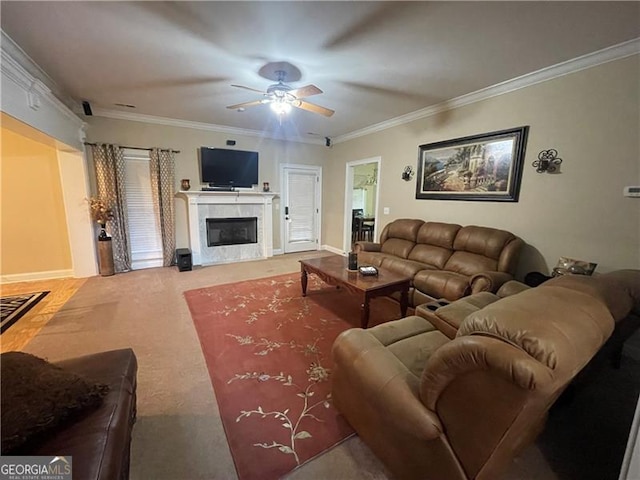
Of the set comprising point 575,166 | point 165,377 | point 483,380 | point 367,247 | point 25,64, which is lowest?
point 165,377

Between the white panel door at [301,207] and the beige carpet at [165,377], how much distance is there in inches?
94.4

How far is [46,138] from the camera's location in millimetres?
3146

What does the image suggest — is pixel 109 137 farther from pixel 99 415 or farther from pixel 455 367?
pixel 455 367

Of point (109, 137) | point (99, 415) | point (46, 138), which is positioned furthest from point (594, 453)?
point (109, 137)

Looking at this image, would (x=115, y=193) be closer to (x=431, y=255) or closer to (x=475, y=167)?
(x=431, y=255)

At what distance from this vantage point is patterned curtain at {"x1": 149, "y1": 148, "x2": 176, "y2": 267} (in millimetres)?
4684

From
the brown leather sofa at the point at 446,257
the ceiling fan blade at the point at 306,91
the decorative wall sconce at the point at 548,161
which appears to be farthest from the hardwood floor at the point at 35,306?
the decorative wall sconce at the point at 548,161

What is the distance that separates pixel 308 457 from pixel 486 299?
166 cm

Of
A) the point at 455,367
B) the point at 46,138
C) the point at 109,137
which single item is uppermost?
the point at 109,137

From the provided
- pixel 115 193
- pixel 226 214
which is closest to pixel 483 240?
pixel 226 214

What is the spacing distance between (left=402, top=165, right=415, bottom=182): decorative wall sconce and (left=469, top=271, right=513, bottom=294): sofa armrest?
7.47ft

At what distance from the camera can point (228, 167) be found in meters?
5.30

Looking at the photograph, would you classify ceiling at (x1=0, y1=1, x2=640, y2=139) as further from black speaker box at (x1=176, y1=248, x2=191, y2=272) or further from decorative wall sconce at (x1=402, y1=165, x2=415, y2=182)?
black speaker box at (x1=176, y1=248, x2=191, y2=272)

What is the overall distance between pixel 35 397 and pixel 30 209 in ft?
15.7
